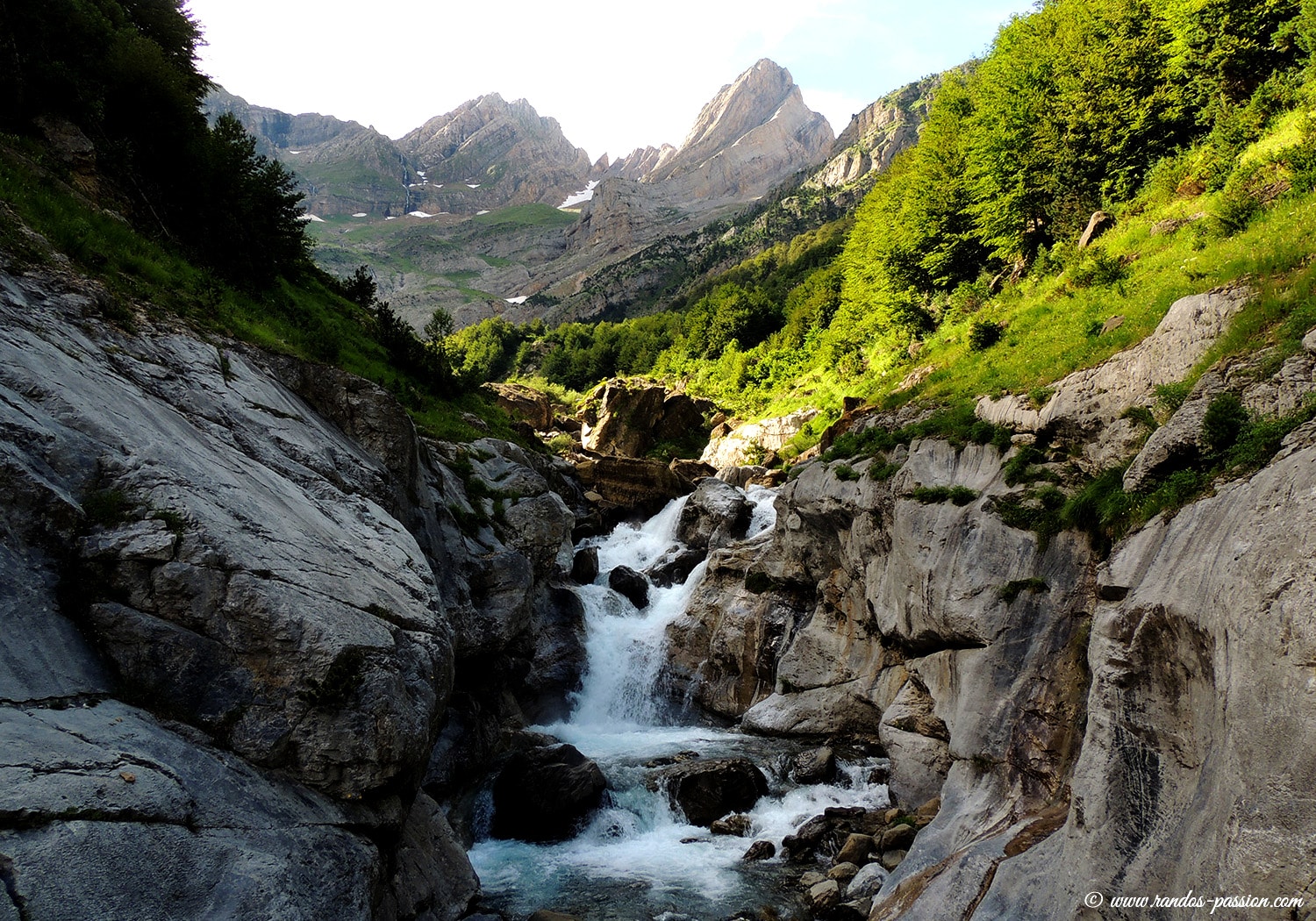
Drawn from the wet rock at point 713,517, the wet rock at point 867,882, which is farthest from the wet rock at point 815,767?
the wet rock at point 713,517

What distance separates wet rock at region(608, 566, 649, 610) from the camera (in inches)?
1339

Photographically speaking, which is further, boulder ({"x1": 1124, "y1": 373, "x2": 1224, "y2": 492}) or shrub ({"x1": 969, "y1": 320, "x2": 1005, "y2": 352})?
shrub ({"x1": 969, "y1": 320, "x2": 1005, "y2": 352})

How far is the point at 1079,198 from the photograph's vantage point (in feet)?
98.7

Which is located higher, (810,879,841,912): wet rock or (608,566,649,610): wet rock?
(608,566,649,610): wet rock

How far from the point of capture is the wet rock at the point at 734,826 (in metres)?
17.2

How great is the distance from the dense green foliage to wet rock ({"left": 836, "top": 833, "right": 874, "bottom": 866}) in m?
24.1

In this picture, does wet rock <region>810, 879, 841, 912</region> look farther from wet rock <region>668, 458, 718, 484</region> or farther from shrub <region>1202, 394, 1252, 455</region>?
wet rock <region>668, 458, 718, 484</region>

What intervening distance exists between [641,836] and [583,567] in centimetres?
1902

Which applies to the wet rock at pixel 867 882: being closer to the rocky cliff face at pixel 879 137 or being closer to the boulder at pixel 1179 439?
the boulder at pixel 1179 439

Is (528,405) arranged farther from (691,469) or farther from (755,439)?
(755,439)

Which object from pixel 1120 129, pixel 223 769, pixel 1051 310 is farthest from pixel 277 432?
pixel 1120 129

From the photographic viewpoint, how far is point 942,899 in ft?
35.1

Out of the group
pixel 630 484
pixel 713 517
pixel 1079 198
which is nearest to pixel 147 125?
pixel 713 517

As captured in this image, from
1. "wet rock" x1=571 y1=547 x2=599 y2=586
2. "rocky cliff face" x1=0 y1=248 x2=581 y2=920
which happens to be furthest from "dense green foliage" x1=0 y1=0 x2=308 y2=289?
"wet rock" x1=571 y1=547 x2=599 y2=586
